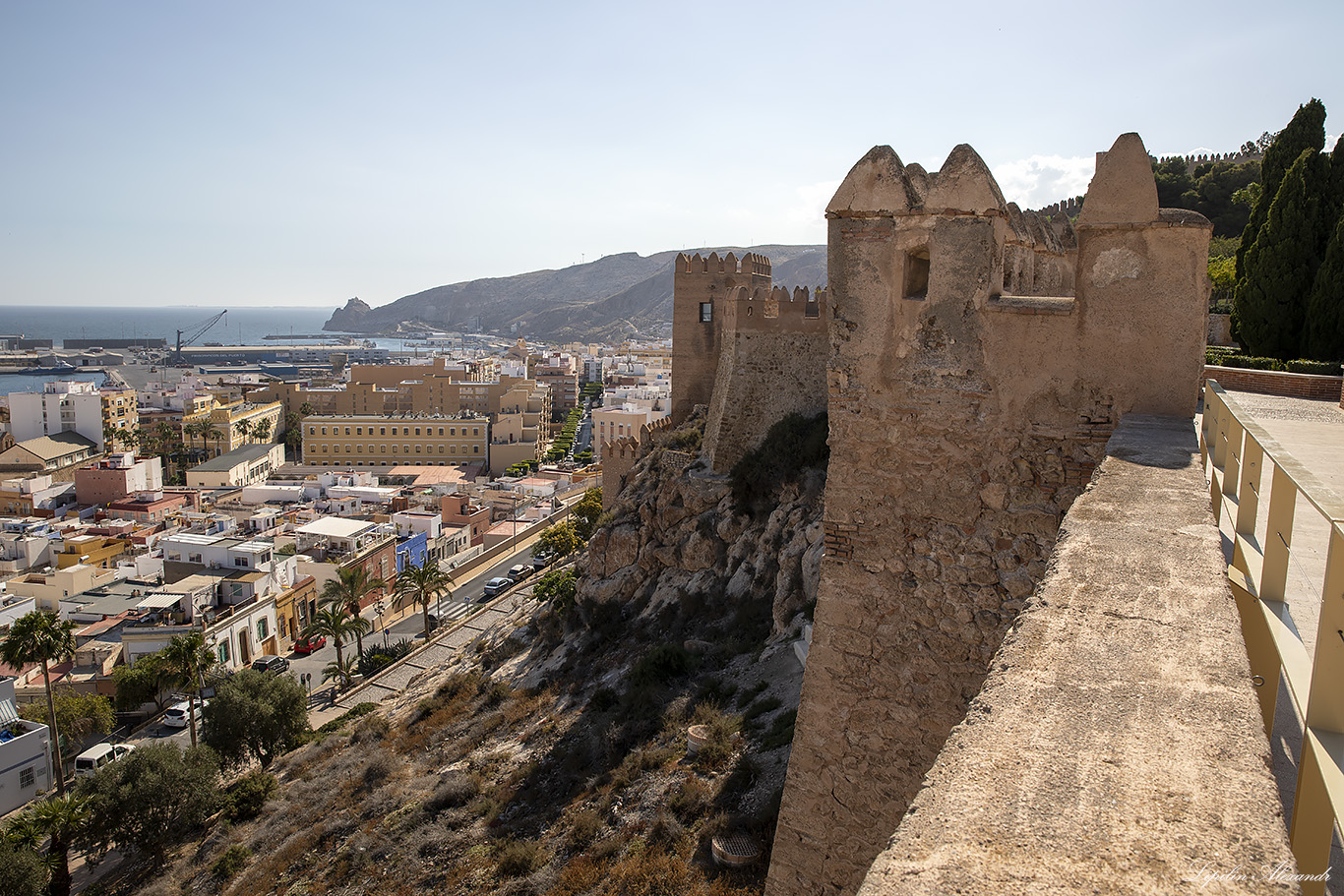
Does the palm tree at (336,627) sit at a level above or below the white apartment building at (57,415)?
below

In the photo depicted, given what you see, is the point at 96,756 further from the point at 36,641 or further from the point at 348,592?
the point at 348,592

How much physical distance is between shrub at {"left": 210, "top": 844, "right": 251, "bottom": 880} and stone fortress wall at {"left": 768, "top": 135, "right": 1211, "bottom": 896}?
44.1 ft

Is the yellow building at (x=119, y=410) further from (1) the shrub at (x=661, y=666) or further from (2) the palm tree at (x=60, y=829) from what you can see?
(1) the shrub at (x=661, y=666)

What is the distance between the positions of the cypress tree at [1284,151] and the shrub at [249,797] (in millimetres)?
22841

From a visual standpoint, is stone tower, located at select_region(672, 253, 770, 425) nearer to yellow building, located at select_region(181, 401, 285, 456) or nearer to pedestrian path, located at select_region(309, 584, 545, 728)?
pedestrian path, located at select_region(309, 584, 545, 728)

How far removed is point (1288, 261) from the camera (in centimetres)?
1638

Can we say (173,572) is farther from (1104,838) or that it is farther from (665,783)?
(1104,838)

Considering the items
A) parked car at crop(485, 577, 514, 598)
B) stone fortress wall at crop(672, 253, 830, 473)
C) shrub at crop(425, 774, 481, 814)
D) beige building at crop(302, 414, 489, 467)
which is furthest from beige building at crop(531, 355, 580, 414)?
shrub at crop(425, 774, 481, 814)

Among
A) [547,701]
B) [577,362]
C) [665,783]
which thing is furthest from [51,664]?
[577,362]

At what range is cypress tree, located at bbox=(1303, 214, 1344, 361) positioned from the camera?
15.1 meters

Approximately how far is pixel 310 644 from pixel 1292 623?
103 ft

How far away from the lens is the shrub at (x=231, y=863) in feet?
47.2

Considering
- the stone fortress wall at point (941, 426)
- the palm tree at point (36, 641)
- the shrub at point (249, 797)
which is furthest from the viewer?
the palm tree at point (36, 641)

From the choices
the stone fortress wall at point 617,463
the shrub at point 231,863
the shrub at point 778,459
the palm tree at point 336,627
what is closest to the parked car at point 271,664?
the palm tree at point 336,627
